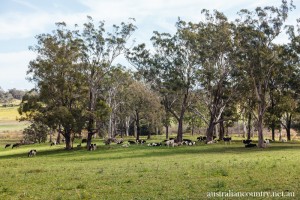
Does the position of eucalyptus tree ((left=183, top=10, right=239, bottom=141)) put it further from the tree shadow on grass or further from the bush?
the bush

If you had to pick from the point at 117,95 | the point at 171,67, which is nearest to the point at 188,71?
the point at 171,67

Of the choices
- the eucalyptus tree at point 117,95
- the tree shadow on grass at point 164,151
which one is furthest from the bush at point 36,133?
the tree shadow on grass at point 164,151

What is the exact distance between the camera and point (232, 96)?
64000 mm

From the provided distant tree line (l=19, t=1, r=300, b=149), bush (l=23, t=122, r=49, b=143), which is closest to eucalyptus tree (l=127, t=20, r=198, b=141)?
distant tree line (l=19, t=1, r=300, b=149)

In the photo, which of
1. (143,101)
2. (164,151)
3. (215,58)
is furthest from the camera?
(143,101)

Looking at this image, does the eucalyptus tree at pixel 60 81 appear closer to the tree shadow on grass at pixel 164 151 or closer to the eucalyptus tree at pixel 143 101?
the tree shadow on grass at pixel 164 151

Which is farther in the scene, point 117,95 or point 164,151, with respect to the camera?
point 117,95

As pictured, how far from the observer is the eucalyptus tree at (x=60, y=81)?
→ 2232 inches

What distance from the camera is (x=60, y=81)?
2266 inches

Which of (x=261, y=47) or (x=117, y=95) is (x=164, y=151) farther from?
(x=117, y=95)

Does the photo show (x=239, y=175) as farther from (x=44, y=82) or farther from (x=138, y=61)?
(x=138, y=61)

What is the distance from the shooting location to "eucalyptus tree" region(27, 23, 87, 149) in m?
56.7

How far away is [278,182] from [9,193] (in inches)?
519

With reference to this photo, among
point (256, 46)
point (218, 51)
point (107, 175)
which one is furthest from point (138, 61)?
point (107, 175)
